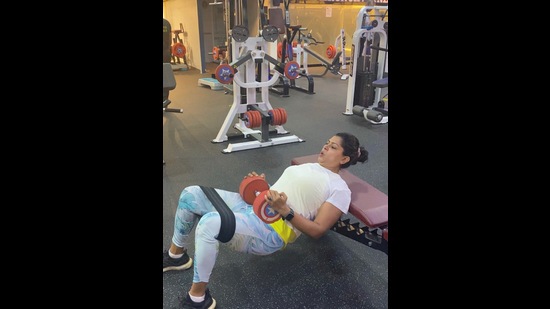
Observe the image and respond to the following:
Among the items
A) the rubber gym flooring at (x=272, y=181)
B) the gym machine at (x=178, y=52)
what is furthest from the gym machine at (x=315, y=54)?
the gym machine at (x=178, y=52)

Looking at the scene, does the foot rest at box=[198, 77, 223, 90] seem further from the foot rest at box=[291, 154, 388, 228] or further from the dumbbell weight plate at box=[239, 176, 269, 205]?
the dumbbell weight plate at box=[239, 176, 269, 205]

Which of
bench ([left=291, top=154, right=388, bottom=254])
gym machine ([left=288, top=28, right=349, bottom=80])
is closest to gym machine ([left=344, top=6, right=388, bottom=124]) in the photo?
gym machine ([left=288, top=28, right=349, bottom=80])

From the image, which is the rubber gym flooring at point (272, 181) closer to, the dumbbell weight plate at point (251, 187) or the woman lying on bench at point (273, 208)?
the woman lying on bench at point (273, 208)

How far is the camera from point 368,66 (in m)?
4.53

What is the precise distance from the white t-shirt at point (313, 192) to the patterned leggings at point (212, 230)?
122 millimetres

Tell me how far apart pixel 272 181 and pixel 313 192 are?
1127mm

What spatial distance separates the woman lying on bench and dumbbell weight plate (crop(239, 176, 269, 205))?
0.05 m

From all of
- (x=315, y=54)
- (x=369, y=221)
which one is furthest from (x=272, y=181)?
(x=315, y=54)

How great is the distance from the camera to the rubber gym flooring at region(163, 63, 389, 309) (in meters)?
1.53

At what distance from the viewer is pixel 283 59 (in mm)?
5863

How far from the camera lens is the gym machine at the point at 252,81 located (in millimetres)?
3289
